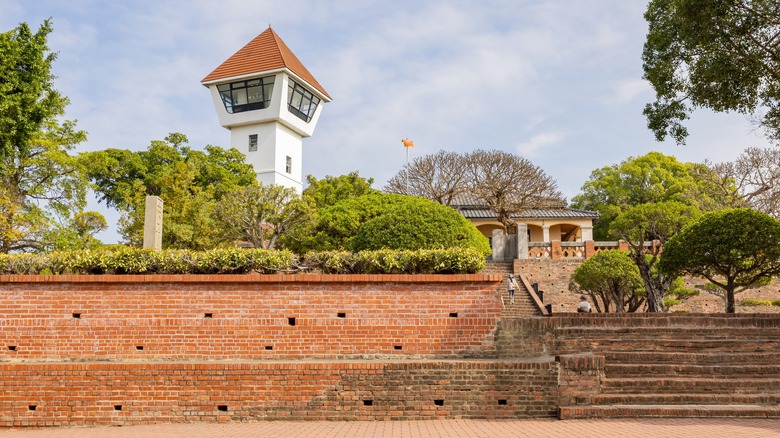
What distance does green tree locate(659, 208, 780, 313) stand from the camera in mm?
14414

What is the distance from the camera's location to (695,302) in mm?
22703

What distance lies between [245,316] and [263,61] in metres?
31.0

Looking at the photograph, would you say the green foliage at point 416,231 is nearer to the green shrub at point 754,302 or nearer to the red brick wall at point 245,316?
the red brick wall at point 245,316

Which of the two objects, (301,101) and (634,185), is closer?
(634,185)

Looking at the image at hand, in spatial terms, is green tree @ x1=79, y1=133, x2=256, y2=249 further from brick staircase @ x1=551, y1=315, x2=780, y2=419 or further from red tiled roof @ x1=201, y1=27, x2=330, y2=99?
brick staircase @ x1=551, y1=315, x2=780, y2=419

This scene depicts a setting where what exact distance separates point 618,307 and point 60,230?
17.7 metres

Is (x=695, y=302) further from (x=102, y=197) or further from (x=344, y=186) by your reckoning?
(x=102, y=197)

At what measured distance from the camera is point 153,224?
40.2ft

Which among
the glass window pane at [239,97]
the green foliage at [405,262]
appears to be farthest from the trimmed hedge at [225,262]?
the glass window pane at [239,97]

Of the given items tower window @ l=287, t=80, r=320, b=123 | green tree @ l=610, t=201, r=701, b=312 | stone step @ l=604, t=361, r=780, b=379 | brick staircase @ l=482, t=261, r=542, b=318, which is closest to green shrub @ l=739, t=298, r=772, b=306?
green tree @ l=610, t=201, r=701, b=312

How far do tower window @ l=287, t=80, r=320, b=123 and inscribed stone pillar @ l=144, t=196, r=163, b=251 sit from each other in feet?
89.8

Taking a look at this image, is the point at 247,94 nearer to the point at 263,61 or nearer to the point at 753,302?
the point at 263,61

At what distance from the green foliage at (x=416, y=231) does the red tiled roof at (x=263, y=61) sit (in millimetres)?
23295

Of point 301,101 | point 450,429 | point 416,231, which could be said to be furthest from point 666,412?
point 301,101
